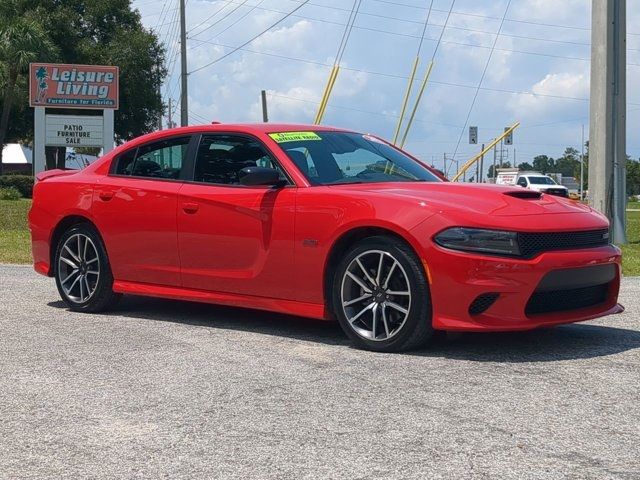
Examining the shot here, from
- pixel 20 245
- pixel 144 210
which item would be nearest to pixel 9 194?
pixel 20 245

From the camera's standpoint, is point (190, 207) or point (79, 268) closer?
point (190, 207)

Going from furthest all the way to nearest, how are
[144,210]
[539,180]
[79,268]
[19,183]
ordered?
1. [539,180]
2. [19,183]
3. [79,268]
4. [144,210]

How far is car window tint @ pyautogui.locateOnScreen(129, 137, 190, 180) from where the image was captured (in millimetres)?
7125

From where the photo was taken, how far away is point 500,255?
212 inches

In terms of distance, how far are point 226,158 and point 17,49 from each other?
41529 mm

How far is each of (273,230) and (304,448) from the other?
264 centimetres

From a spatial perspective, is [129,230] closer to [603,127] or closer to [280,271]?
[280,271]

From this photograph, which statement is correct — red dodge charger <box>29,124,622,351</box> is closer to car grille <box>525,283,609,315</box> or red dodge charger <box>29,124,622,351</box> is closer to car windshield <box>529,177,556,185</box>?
car grille <box>525,283,609,315</box>

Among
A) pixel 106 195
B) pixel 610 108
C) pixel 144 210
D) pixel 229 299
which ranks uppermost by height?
pixel 610 108

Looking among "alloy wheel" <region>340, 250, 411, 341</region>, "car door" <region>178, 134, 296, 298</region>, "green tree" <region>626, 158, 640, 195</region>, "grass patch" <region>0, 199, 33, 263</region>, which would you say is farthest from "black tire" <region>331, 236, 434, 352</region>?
"green tree" <region>626, 158, 640, 195</region>

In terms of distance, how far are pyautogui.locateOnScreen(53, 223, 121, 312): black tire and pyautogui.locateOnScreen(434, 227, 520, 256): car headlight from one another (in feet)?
10.4

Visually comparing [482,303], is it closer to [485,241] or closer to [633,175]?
[485,241]

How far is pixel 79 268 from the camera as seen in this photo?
7.63 m

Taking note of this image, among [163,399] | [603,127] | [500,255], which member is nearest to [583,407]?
[500,255]
